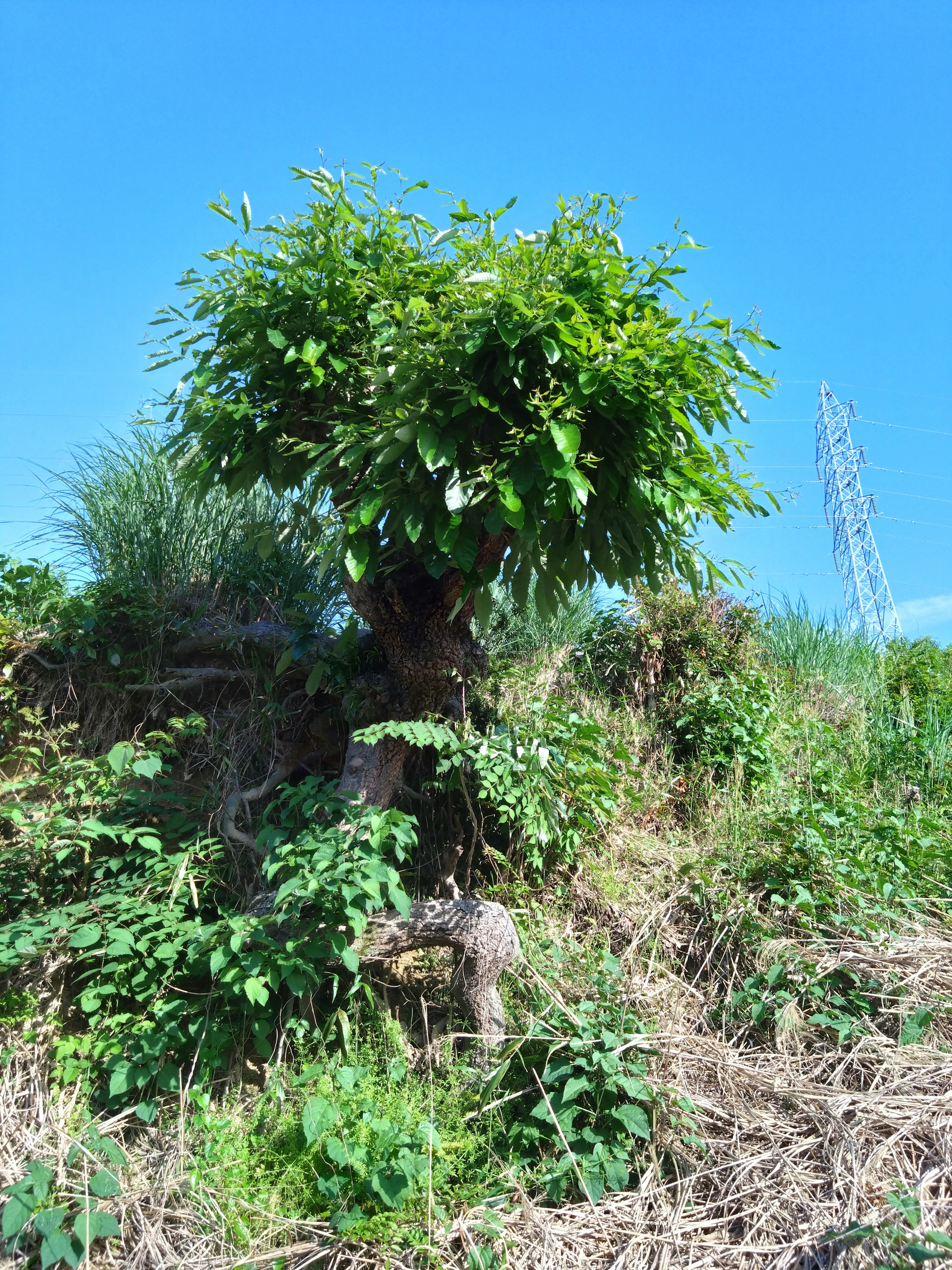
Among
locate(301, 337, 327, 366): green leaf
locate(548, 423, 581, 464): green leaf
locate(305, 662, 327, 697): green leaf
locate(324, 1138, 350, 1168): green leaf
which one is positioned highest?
locate(301, 337, 327, 366): green leaf

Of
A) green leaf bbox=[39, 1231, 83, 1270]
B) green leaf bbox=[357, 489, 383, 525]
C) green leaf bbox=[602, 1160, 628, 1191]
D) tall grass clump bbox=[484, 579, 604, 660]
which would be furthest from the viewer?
tall grass clump bbox=[484, 579, 604, 660]

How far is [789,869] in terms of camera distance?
3867 millimetres

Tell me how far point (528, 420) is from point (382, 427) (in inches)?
22.0

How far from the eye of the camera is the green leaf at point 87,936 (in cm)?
299

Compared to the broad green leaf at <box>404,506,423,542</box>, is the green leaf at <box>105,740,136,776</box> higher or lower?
lower

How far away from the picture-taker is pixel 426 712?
370cm

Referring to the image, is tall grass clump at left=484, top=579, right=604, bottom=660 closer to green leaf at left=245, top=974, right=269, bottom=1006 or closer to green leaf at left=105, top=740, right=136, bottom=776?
green leaf at left=105, top=740, right=136, bottom=776

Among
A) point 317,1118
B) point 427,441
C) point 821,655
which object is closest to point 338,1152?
point 317,1118

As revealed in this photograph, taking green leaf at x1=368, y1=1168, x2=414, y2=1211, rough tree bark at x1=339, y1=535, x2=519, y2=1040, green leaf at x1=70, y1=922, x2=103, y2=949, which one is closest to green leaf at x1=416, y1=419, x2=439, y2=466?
rough tree bark at x1=339, y1=535, x2=519, y2=1040

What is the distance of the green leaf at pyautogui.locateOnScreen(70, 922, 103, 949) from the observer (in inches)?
118

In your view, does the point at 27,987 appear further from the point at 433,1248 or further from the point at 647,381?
the point at 647,381

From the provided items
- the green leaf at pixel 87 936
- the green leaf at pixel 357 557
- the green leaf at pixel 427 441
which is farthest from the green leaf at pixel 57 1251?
the green leaf at pixel 427 441

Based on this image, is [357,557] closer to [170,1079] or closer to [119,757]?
[119,757]

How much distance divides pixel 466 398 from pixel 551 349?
365 millimetres
